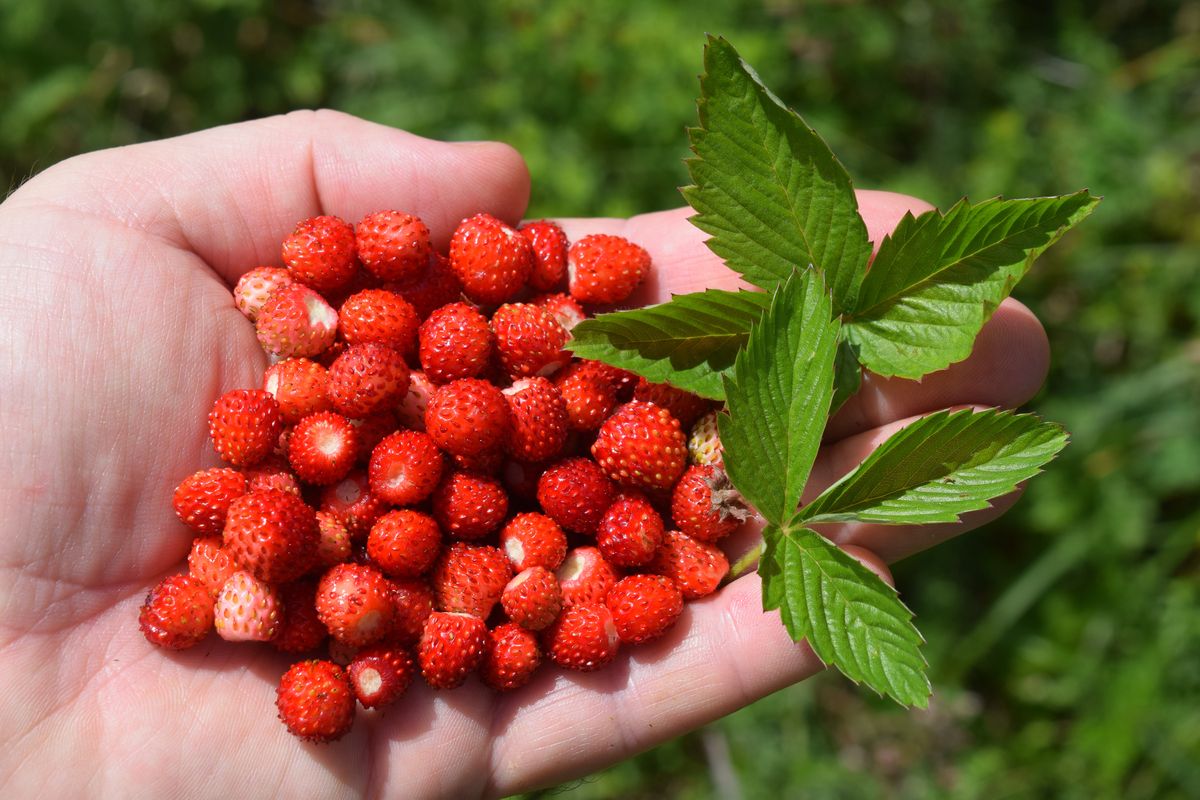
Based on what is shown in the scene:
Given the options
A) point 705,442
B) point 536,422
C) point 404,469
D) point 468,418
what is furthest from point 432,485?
point 705,442

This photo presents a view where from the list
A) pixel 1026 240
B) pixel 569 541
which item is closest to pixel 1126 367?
pixel 1026 240

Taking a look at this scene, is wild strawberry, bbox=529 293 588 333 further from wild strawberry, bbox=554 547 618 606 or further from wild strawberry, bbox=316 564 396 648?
wild strawberry, bbox=316 564 396 648

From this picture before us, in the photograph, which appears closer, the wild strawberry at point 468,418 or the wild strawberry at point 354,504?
the wild strawberry at point 468,418

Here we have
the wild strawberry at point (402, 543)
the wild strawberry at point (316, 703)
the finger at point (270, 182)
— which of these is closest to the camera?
the wild strawberry at point (316, 703)

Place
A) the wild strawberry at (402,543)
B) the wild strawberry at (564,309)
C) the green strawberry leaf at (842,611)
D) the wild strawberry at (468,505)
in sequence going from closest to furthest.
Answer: the green strawberry leaf at (842,611)
the wild strawberry at (402,543)
the wild strawberry at (468,505)
the wild strawberry at (564,309)

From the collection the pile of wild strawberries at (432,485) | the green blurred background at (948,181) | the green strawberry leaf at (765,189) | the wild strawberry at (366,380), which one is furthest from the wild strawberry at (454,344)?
the green blurred background at (948,181)

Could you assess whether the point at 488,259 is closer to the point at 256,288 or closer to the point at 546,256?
the point at 546,256

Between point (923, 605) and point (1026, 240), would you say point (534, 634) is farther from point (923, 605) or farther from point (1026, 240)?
point (923, 605)

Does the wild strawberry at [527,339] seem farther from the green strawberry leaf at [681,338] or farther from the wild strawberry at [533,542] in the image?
the wild strawberry at [533,542]

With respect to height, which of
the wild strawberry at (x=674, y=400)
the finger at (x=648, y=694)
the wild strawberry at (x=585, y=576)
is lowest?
the finger at (x=648, y=694)
